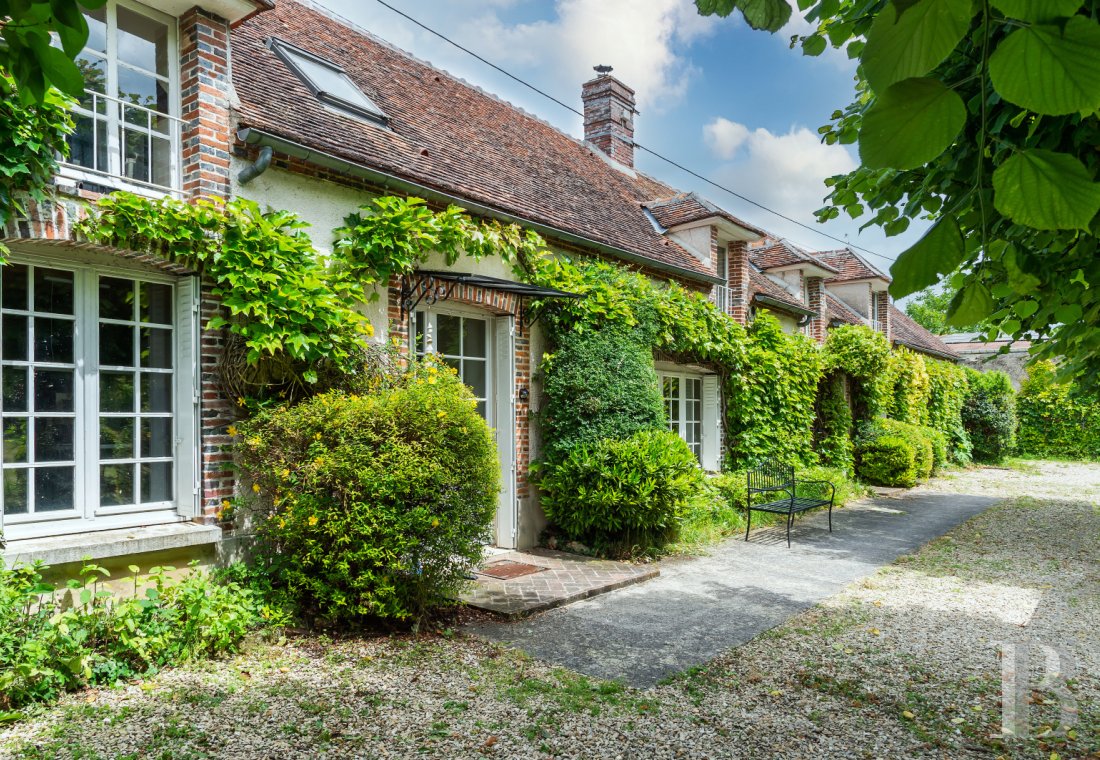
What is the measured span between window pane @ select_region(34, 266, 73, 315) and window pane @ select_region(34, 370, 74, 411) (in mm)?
416

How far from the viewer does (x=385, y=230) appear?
20.4ft

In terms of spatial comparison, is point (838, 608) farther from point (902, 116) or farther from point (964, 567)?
point (902, 116)

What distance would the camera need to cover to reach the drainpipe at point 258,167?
5.45m

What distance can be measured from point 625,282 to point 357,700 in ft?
19.8

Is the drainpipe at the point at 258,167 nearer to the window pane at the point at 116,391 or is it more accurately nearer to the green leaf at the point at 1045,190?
the window pane at the point at 116,391

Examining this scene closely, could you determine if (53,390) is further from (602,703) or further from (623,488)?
(623,488)

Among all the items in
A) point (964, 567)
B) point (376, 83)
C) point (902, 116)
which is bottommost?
point (964, 567)

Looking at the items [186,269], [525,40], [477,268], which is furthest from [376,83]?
[186,269]

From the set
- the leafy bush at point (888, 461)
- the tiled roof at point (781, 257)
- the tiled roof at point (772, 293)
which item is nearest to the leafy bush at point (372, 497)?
the tiled roof at point (772, 293)

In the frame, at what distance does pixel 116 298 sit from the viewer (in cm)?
502

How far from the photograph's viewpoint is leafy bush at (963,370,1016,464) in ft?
69.9

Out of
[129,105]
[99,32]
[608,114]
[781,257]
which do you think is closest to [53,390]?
[129,105]

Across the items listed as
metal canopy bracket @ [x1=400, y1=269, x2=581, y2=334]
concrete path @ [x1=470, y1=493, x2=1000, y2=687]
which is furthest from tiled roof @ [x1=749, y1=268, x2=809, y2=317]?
metal canopy bracket @ [x1=400, y1=269, x2=581, y2=334]

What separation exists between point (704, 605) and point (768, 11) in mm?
5407
